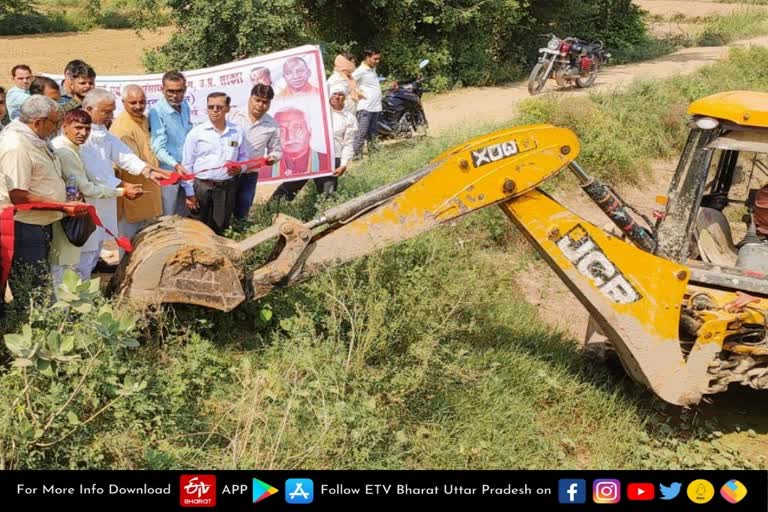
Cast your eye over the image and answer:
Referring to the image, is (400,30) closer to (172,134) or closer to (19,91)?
(19,91)

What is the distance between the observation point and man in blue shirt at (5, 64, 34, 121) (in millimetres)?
7301

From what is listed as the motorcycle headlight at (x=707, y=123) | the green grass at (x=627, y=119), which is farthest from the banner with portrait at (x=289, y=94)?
the green grass at (x=627, y=119)

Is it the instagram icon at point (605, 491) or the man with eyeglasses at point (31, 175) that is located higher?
the man with eyeglasses at point (31, 175)

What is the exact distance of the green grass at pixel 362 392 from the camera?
433 centimetres

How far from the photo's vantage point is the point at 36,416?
4.12 meters

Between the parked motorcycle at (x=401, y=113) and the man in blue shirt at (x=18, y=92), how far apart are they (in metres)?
5.77

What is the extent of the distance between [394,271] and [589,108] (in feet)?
22.2

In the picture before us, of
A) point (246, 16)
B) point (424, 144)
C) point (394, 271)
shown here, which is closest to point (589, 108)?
point (424, 144)

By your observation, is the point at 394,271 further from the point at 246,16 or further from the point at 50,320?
the point at 246,16

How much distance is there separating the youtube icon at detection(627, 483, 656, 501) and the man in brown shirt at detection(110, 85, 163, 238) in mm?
4161

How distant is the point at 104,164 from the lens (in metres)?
5.91

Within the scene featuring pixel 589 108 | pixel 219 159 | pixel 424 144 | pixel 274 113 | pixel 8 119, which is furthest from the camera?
pixel 589 108

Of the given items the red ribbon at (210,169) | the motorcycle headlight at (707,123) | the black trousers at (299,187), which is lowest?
the black trousers at (299,187)

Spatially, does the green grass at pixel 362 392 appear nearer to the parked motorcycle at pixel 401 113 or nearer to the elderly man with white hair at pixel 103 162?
the elderly man with white hair at pixel 103 162
